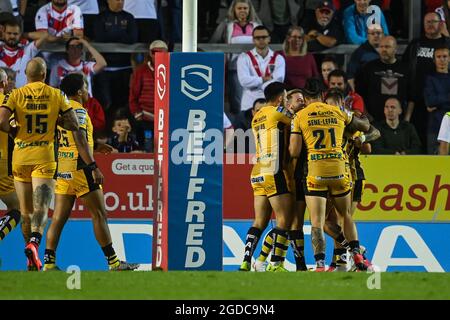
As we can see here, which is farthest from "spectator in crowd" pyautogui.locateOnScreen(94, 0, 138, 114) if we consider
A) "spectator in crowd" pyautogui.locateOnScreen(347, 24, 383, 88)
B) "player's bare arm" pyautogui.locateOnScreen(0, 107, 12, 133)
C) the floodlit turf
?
the floodlit turf

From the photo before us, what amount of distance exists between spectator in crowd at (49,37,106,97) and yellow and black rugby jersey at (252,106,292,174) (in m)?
4.95

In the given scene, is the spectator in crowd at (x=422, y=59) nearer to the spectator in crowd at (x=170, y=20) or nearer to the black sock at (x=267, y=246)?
the spectator in crowd at (x=170, y=20)

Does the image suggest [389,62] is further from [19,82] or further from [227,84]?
[19,82]

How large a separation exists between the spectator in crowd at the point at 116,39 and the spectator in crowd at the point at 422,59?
4.52m

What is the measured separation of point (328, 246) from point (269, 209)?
6.52ft

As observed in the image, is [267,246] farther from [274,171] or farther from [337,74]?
[337,74]

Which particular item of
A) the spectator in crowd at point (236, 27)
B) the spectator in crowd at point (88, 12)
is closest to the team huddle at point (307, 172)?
the spectator in crowd at point (236, 27)

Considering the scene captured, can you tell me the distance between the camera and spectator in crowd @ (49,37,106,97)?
63.8ft

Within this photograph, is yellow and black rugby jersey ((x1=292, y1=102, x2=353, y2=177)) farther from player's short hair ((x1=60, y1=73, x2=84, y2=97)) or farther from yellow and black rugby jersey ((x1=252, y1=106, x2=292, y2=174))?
player's short hair ((x1=60, y1=73, x2=84, y2=97))

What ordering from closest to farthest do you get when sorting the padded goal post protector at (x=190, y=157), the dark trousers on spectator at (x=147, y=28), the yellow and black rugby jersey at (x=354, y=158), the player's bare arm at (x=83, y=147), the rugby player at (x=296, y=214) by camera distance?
1. the padded goal post protector at (x=190, y=157)
2. the player's bare arm at (x=83, y=147)
3. the rugby player at (x=296, y=214)
4. the yellow and black rugby jersey at (x=354, y=158)
5. the dark trousers on spectator at (x=147, y=28)

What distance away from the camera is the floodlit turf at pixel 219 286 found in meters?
11.3

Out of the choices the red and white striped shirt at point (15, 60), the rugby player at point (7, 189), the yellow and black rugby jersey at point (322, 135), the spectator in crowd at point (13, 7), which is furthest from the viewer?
the spectator in crowd at point (13, 7)
